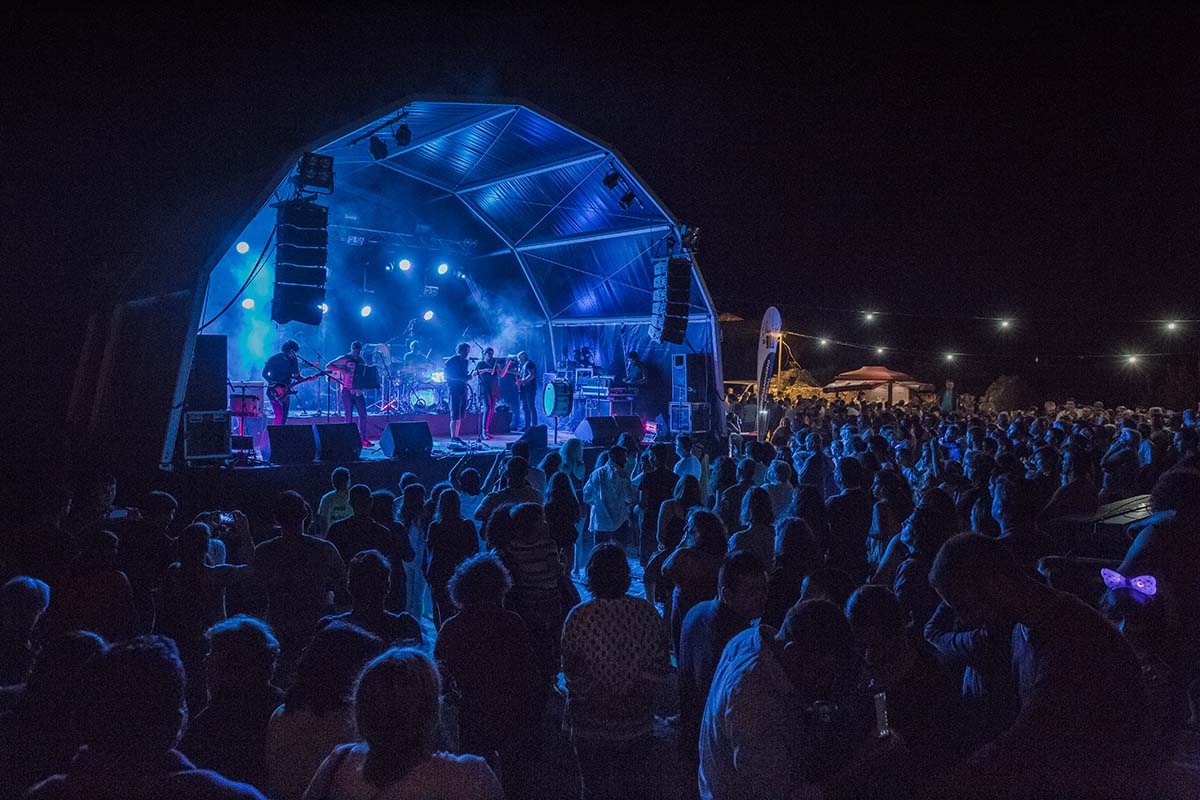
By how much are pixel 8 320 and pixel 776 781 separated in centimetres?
958

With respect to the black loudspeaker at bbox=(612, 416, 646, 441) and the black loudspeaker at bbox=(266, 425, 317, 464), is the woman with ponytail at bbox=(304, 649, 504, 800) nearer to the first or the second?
the black loudspeaker at bbox=(266, 425, 317, 464)

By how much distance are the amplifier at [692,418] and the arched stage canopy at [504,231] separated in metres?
0.73

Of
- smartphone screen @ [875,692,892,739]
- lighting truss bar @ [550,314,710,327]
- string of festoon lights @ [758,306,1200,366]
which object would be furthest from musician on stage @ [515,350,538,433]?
string of festoon lights @ [758,306,1200,366]

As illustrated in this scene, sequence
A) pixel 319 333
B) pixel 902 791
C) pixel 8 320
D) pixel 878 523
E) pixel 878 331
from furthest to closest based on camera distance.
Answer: pixel 878 331
pixel 319 333
pixel 8 320
pixel 878 523
pixel 902 791

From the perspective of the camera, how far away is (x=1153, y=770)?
1.91 metres

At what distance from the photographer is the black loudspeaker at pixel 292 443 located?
9.58 meters

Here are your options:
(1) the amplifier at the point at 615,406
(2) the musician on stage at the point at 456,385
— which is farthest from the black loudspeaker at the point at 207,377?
(1) the amplifier at the point at 615,406

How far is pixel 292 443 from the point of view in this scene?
9742mm

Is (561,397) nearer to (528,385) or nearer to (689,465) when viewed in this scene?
(528,385)

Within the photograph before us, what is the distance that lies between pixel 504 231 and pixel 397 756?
53.9 feet

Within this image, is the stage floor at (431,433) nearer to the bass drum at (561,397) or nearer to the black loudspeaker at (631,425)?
the bass drum at (561,397)

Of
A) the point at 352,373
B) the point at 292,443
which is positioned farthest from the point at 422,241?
the point at 292,443

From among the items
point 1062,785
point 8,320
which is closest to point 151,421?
point 8,320

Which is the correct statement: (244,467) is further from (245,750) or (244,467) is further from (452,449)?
(245,750)
